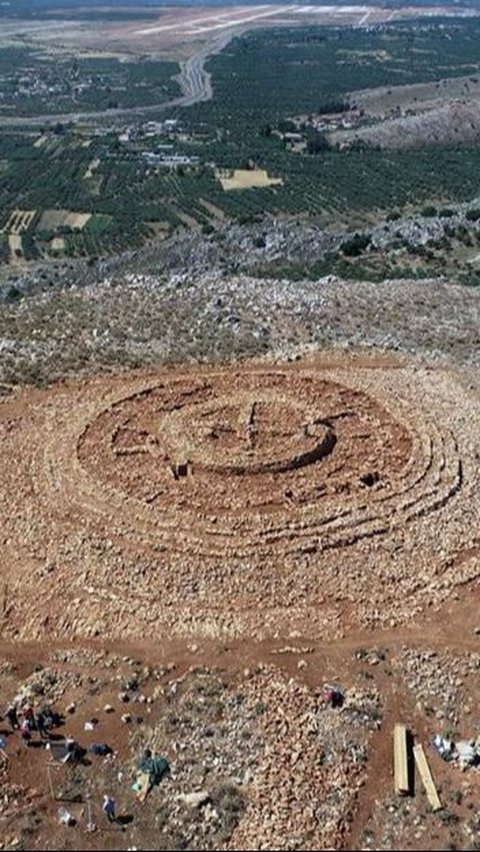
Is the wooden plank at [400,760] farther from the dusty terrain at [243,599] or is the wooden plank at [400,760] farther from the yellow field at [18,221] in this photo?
the yellow field at [18,221]

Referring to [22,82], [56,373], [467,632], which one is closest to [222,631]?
[467,632]

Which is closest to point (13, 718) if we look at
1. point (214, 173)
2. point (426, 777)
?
point (426, 777)

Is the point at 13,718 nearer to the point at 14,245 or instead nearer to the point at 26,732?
the point at 26,732

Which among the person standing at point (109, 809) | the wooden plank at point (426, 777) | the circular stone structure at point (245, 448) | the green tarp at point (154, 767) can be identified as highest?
the circular stone structure at point (245, 448)

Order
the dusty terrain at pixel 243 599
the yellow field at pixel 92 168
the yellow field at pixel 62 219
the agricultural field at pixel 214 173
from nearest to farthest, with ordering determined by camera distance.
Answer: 1. the dusty terrain at pixel 243 599
2. the agricultural field at pixel 214 173
3. the yellow field at pixel 62 219
4. the yellow field at pixel 92 168

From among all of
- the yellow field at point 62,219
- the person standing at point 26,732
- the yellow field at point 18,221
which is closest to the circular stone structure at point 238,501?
the person standing at point 26,732

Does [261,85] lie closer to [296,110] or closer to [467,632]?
[296,110]
